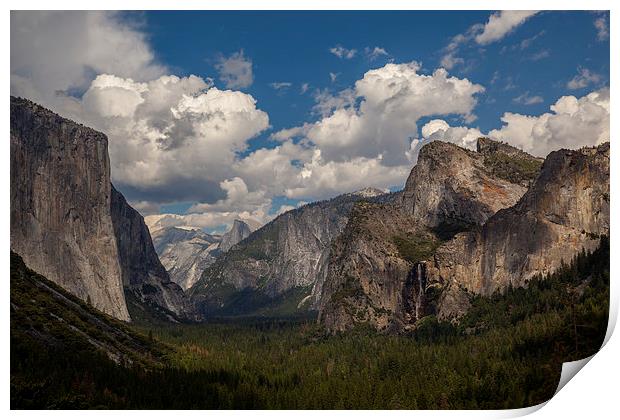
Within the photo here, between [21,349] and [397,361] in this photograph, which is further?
[397,361]

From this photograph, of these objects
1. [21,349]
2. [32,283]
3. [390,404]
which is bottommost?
[390,404]

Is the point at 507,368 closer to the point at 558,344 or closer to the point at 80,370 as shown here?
the point at 558,344
